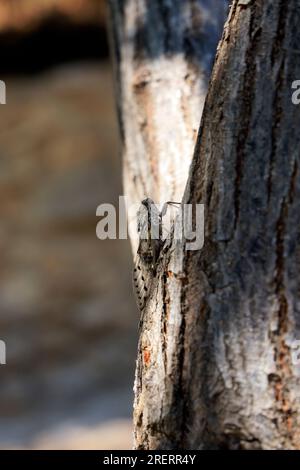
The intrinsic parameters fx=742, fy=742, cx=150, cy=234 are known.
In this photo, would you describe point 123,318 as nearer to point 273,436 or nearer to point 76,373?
point 76,373

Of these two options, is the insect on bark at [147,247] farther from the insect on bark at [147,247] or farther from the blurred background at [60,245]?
the blurred background at [60,245]

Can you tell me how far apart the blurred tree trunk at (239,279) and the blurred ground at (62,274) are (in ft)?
7.93

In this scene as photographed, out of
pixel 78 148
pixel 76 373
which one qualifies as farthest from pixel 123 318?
pixel 78 148

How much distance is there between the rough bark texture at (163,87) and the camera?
63.4 inches

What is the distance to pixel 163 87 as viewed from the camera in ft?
5.60

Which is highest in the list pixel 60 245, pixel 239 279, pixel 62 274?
pixel 60 245

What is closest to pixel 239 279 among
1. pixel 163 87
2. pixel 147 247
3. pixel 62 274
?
pixel 147 247

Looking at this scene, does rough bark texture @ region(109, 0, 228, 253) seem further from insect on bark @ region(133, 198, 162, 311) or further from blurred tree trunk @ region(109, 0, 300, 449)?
blurred tree trunk @ region(109, 0, 300, 449)

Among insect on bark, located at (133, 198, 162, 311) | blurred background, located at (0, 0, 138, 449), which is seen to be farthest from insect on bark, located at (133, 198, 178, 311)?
blurred background, located at (0, 0, 138, 449)

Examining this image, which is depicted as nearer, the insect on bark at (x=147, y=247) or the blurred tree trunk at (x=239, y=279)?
the blurred tree trunk at (x=239, y=279)

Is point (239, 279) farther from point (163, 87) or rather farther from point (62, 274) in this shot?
point (62, 274)

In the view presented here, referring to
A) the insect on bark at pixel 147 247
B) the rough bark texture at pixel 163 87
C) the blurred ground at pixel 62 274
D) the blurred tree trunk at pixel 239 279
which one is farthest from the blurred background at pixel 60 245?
the blurred tree trunk at pixel 239 279

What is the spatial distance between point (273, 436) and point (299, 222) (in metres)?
0.30

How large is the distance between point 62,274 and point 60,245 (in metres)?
0.20
